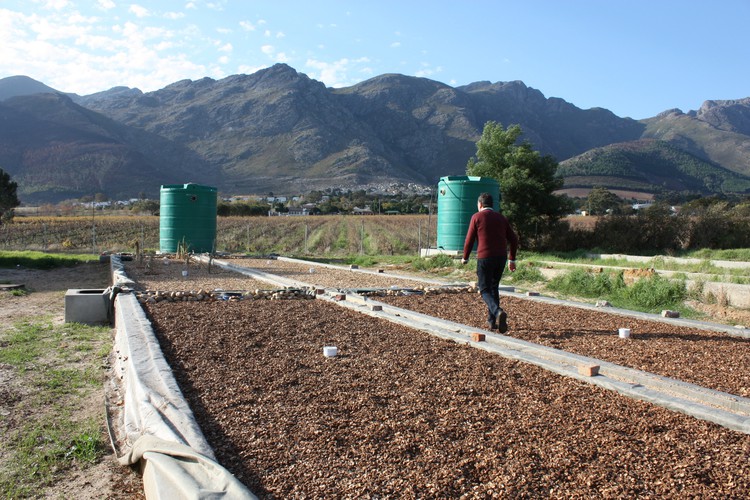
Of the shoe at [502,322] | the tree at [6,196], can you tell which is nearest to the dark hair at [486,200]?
the shoe at [502,322]

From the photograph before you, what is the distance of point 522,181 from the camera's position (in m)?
Result: 20.2

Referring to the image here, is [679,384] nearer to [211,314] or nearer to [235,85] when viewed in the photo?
[211,314]

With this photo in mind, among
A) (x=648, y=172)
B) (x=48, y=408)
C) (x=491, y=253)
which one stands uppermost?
(x=648, y=172)

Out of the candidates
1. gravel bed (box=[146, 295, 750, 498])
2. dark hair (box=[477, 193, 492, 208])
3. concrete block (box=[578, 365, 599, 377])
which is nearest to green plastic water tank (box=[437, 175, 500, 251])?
dark hair (box=[477, 193, 492, 208])

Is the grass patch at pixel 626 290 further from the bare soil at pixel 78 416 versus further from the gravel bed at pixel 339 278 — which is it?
the bare soil at pixel 78 416

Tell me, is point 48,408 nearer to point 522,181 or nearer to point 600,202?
point 522,181

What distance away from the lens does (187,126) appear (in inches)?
5369

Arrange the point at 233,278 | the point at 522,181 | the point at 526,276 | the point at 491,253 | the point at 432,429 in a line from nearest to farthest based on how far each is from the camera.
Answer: the point at 432,429 < the point at 491,253 < the point at 233,278 < the point at 526,276 < the point at 522,181

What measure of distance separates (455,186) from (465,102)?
160947 millimetres

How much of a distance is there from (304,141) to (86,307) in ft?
379

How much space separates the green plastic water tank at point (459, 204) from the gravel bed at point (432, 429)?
12658 mm

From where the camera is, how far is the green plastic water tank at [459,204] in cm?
1767

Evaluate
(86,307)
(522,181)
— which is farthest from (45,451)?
(522,181)

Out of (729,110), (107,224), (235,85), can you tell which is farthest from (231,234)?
(729,110)
